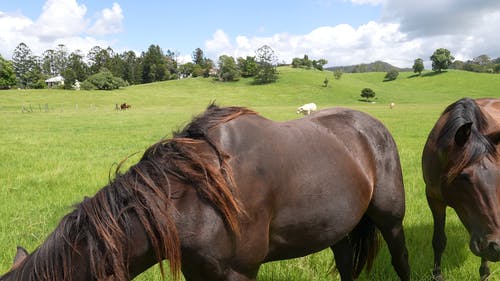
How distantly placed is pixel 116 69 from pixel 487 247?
83.1m

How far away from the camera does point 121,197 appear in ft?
5.12

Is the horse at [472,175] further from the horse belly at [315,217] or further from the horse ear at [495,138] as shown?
the horse belly at [315,217]

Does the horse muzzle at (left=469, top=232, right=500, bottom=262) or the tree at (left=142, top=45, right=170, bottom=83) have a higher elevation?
the tree at (left=142, top=45, right=170, bottom=83)

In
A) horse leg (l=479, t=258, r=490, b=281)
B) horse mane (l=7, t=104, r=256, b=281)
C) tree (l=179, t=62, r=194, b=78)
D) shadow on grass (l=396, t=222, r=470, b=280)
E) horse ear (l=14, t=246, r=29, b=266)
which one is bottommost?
shadow on grass (l=396, t=222, r=470, b=280)

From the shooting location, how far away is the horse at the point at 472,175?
8.32 feet

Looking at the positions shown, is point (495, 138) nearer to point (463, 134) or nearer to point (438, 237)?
point (463, 134)

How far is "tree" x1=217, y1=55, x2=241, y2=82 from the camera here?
71625 millimetres

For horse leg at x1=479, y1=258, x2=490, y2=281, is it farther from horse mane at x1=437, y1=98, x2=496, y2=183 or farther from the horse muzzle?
horse mane at x1=437, y1=98, x2=496, y2=183

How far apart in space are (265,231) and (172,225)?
1.74 ft

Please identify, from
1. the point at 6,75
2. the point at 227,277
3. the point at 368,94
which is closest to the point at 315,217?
the point at 227,277

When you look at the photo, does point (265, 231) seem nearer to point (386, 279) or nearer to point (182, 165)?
point (182, 165)

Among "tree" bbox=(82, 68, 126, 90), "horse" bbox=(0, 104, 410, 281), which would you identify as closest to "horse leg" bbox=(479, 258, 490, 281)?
"horse" bbox=(0, 104, 410, 281)

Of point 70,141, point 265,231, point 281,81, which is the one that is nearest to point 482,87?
point 281,81

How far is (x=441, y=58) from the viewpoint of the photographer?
7506cm
